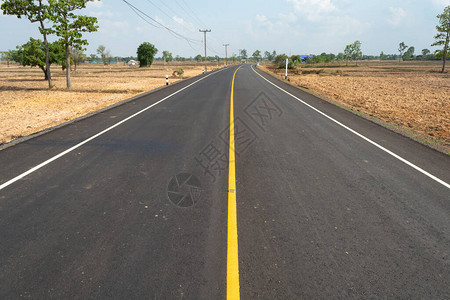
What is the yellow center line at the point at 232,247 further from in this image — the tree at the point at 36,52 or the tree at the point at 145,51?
the tree at the point at 145,51

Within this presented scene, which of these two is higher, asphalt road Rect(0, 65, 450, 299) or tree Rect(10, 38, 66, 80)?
tree Rect(10, 38, 66, 80)

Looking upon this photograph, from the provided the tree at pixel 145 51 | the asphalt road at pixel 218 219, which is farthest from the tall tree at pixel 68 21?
the tree at pixel 145 51

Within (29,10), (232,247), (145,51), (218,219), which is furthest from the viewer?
(145,51)

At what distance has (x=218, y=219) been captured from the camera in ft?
13.1

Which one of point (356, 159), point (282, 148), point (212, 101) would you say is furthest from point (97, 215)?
point (212, 101)

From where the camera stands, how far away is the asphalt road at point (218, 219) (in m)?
2.87

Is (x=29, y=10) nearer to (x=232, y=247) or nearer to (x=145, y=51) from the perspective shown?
(x=232, y=247)

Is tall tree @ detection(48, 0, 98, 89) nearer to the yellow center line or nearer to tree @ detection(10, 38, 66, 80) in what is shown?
tree @ detection(10, 38, 66, 80)

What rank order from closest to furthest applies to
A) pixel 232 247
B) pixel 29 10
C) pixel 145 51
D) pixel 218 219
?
pixel 232 247 → pixel 218 219 → pixel 29 10 → pixel 145 51

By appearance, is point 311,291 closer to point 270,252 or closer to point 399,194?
point 270,252

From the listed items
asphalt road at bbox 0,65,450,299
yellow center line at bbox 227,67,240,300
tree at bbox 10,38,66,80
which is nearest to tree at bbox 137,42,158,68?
tree at bbox 10,38,66,80

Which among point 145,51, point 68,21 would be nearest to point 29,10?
point 68,21

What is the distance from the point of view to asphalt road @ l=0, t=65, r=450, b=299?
287 cm

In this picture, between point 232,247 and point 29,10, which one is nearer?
point 232,247
